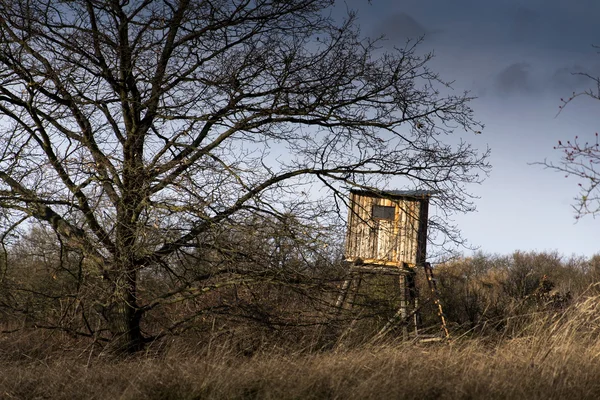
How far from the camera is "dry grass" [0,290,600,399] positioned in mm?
4414

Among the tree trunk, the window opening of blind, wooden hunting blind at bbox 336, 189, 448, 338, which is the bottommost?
the tree trunk

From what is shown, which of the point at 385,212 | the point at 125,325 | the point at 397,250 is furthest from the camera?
the point at 397,250

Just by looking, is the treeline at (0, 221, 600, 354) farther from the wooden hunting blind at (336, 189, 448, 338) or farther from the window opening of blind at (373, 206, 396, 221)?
the window opening of blind at (373, 206, 396, 221)

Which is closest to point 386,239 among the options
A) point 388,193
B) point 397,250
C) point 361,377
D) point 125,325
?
point 397,250

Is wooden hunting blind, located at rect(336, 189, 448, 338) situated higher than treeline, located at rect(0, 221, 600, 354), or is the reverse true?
wooden hunting blind, located at rect(336, 189, 448, 338)

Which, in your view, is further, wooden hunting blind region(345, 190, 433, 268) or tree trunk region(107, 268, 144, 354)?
wooden hunting blind region(345, 190, 433, 268)

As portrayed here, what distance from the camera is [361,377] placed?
187 inches

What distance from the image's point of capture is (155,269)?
8109mm

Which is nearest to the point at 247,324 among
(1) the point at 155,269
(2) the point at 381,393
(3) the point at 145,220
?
(1) the point at 155,269

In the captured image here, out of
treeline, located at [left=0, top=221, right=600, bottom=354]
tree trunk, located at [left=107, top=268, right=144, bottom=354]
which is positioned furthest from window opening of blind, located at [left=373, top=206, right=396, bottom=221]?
tree trunk, located at [left=107, top=268, right=144, bottom=354]

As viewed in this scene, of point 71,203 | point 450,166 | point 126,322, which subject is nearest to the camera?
point 71,203

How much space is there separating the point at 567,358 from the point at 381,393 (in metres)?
1.99

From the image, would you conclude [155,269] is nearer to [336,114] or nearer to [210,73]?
[210,73]

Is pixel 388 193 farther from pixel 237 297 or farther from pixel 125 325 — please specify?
pixel 125 325
